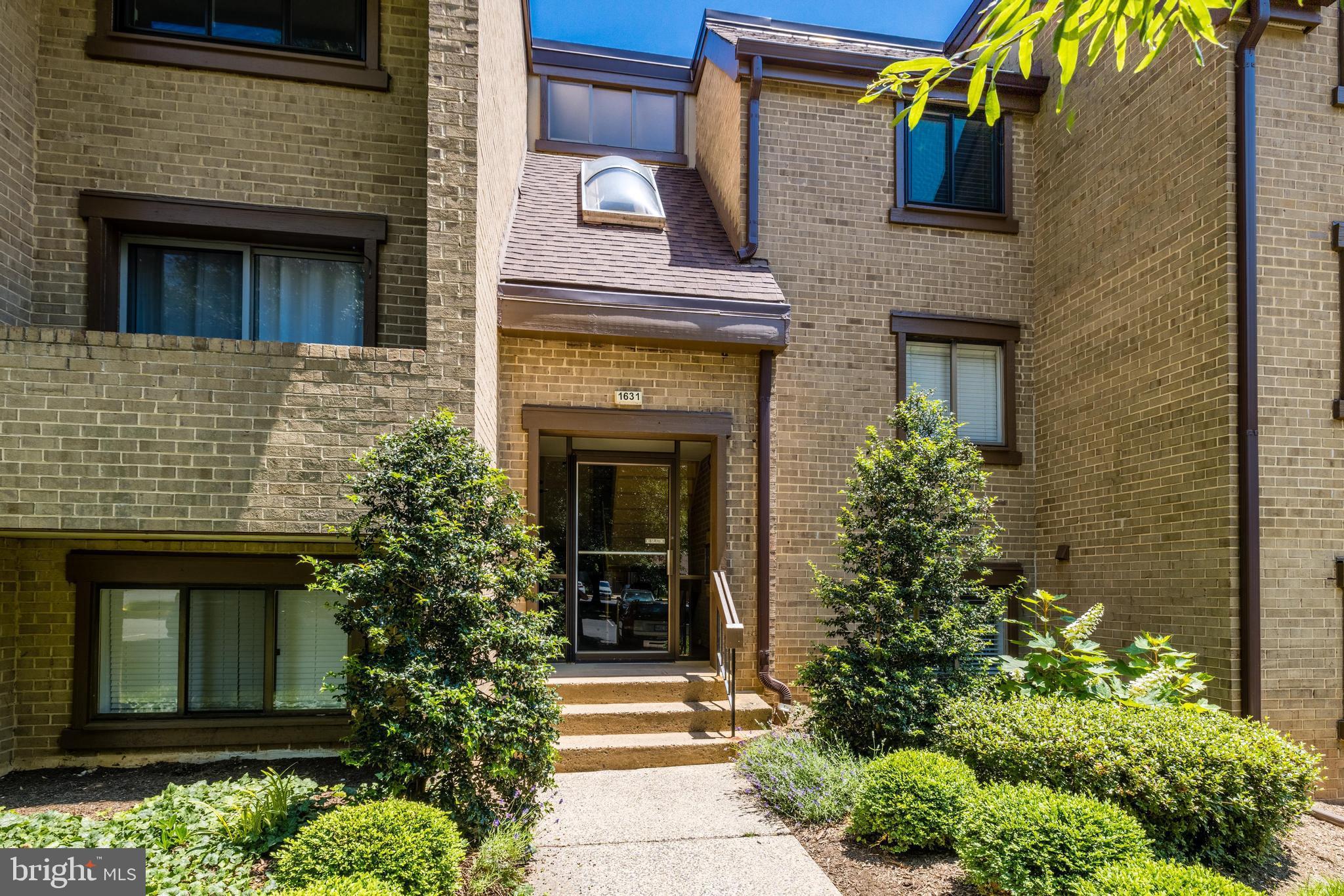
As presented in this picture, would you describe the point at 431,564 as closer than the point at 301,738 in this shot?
Yes

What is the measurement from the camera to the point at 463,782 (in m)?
5.03

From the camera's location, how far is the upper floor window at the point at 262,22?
279 inches

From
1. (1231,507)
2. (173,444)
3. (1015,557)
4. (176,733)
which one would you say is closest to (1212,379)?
(1231,507)

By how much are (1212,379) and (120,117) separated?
9905 millimetres

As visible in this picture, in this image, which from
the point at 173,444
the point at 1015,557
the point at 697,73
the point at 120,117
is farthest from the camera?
the point at 697,73

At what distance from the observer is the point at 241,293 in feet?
23.9

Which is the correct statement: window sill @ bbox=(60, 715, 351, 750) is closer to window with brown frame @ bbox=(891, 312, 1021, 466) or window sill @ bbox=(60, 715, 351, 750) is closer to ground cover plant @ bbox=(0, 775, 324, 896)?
ground cover plant @ bbox=(0, 775, 324, 896)

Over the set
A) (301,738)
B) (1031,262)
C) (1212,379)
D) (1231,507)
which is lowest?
(301,738)

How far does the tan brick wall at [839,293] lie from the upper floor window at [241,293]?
4.65 m

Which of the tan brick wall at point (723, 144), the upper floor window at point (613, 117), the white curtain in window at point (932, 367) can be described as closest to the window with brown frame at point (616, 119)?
the upper floor window at point (613, 117)

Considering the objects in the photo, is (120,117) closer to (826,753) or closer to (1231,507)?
(826,753)

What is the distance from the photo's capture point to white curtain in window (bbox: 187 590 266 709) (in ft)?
24.0

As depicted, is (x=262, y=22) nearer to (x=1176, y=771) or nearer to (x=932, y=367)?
(x=932, y=367)

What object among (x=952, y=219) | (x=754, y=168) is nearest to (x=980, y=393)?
(x=952, y=219)
